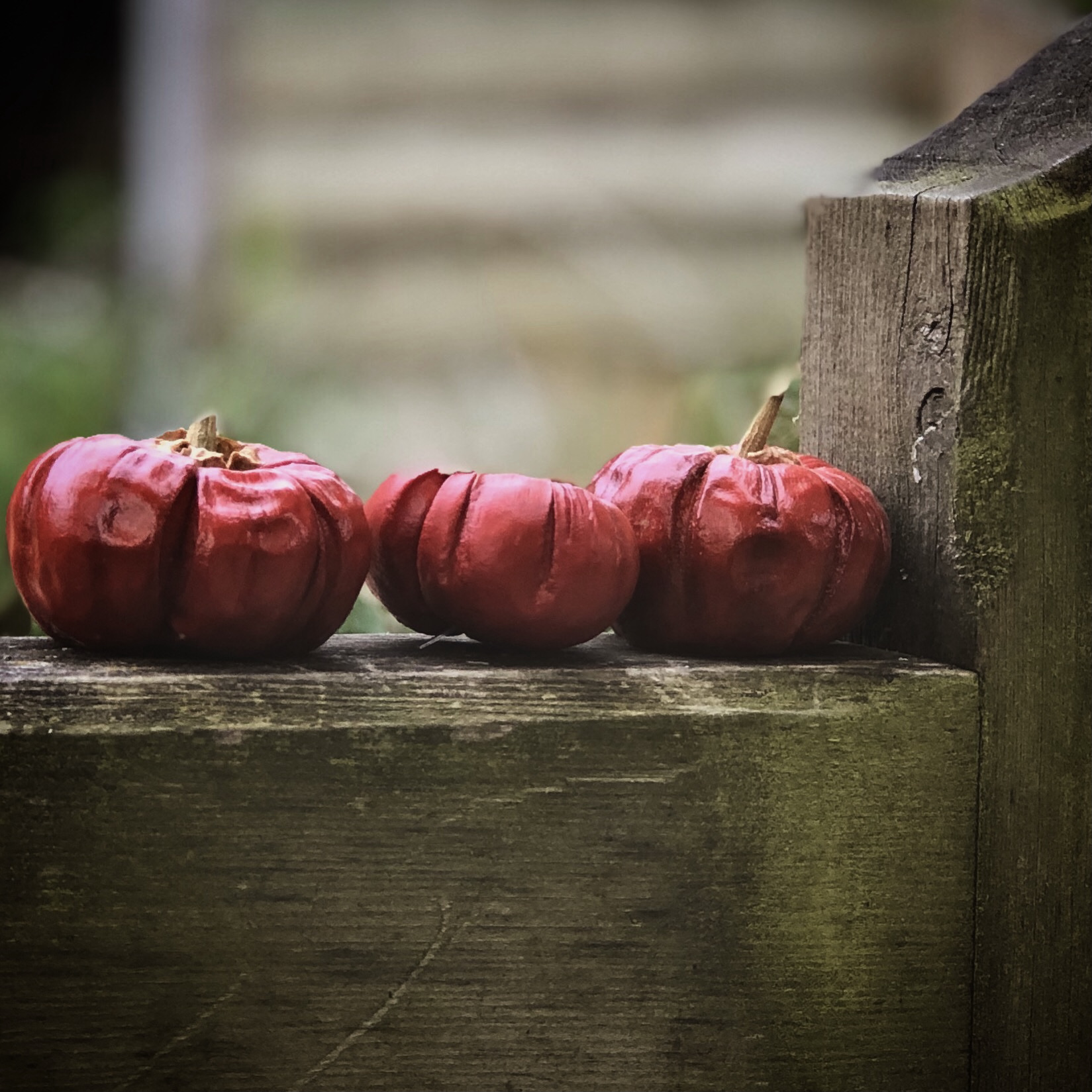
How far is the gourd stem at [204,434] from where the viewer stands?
1.13 m

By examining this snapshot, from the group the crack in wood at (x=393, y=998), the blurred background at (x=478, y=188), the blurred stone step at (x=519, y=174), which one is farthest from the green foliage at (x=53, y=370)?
the crack in wood at (x=393, y=998)

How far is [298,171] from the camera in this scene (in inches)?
115

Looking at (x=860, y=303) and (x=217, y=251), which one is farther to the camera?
(x=217, y=251)

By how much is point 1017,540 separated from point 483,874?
1.73 ft

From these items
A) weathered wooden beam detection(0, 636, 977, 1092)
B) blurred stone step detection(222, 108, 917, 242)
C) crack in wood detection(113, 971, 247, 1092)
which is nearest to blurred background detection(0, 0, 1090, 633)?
blurred stone step detection(222, 108, 917, 242)

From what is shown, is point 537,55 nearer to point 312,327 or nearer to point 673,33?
point 673,33

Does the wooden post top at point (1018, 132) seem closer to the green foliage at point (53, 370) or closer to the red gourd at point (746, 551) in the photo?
the red gourd at point (746, 551)

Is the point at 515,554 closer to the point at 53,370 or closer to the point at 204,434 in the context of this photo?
the point at 204,434

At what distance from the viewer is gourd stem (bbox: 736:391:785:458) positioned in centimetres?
125

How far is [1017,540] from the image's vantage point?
46.4 inches

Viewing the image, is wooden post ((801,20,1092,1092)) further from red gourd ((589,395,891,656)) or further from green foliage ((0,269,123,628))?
green foliage ((0,269,123,628))

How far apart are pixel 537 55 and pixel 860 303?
6.02 ft

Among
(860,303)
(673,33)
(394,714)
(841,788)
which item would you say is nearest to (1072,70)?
(860,303)

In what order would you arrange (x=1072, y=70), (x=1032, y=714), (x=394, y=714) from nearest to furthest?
(x=394, y=714), (x=1032, y=714), (x=1072, y=70)
